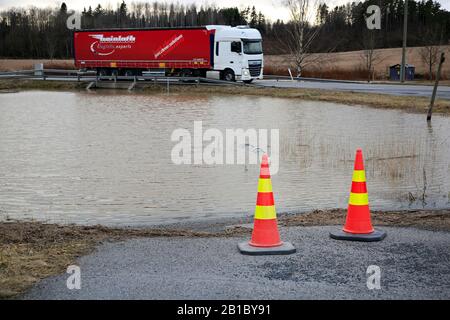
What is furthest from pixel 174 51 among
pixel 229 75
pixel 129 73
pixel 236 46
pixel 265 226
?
pixel 265 226

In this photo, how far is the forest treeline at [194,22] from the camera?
11081 cm

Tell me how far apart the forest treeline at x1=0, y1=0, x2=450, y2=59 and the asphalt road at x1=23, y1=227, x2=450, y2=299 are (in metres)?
86.3

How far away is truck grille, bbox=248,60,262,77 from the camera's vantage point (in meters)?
48.2

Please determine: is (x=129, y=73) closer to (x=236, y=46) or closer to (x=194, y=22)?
(x=236, y=46)

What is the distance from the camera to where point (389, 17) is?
5231 inches

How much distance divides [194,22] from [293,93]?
10089 centimetres

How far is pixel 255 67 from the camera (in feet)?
160

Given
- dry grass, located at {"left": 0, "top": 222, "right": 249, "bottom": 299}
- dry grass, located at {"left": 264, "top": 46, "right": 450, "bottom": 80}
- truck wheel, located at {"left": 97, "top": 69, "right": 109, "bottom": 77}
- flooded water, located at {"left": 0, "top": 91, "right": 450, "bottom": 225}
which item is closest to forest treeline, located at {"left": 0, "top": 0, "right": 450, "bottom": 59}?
dry grass, located at {"left": 264, "top": 46, "right": 450, "bottom": 80}

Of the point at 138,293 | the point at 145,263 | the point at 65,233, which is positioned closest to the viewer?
the point at 138,293

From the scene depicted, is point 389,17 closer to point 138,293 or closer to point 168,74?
point 168,74

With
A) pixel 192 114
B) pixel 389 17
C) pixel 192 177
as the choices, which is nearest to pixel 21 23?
pixel 389 17

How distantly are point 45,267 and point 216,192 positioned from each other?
266 inches
